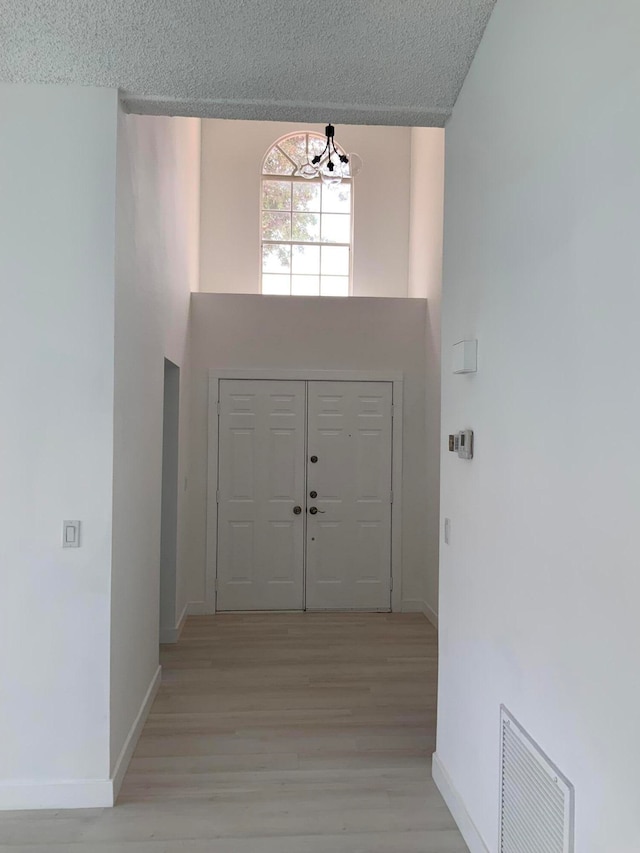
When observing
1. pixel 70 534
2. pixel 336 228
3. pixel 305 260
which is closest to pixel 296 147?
pixel 336 228

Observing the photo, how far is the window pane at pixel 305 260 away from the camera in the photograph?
20.2 feet

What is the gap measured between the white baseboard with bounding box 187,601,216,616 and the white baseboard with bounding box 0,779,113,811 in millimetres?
2685

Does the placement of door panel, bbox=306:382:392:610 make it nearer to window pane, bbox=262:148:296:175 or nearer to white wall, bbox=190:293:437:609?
white wall, bbox=190:293:437:609

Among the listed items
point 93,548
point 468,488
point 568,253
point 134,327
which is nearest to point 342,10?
point 568,253

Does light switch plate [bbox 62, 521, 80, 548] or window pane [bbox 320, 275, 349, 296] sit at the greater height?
window pane [bbox 320, 275, 349, 296]

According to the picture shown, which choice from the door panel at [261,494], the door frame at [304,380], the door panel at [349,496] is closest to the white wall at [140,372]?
the door frame at [304,380]

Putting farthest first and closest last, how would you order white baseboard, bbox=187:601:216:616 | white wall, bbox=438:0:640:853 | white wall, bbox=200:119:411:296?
1. white wall, bbox=200:119:411:296
2. white baseboard, bbox=187:601:216:616
3. white wall, bbox=438:0:640:853

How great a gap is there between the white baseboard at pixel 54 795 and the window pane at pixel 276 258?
190 inches

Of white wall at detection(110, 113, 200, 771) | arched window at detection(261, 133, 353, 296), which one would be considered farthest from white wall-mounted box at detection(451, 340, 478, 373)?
arched window at detection(261, 133, 353, 296)

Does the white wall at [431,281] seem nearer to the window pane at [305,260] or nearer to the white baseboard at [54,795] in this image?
the window pane at [305,260]

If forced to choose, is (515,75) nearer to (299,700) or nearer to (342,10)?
(342,10)

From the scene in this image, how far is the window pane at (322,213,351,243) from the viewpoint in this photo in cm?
618

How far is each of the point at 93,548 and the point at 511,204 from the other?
2.09 metres

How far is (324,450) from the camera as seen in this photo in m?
5.35
